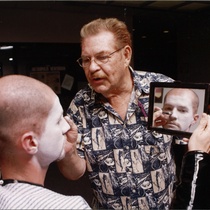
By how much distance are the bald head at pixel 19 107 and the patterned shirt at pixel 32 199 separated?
99 mm

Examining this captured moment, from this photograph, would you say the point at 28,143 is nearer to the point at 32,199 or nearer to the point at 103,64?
the point at 32,199

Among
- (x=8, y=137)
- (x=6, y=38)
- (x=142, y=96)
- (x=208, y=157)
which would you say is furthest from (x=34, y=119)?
(x=6, y=38)

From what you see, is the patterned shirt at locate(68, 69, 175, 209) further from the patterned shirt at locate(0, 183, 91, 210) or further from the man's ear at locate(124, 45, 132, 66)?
the patterned shirt at locate(0, 183, 91, 210)

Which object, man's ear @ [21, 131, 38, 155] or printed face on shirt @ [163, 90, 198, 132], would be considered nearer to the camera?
man's ear @ [21, 131, 38, 155]

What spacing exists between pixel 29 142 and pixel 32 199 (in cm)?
10

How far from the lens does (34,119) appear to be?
59 centimetres

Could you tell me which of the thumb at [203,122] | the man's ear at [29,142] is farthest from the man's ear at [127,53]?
the man's ear at [29,142]

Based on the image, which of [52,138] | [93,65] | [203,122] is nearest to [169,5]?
[93,65]

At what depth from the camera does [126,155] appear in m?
0.93

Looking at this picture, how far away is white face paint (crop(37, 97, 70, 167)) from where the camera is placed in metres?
0.62

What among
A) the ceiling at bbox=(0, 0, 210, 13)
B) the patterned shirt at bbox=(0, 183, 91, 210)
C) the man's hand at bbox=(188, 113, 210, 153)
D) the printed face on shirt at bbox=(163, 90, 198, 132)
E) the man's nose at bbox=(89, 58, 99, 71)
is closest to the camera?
the patterned shirt at bbox=(0, 183, 91, 210)

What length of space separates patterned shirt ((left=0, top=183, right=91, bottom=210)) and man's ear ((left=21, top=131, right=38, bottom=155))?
70mm

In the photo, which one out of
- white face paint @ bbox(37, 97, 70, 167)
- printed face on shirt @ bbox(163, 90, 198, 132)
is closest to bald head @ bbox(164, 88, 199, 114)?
printed face on shirt @ bbox(163, 90, 198, 132)

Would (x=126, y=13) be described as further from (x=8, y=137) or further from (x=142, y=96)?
(x=8, y=137)
